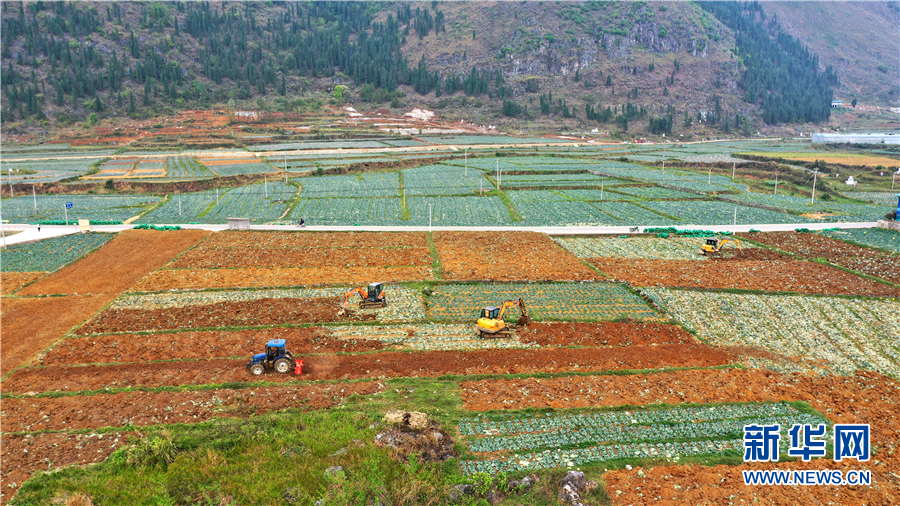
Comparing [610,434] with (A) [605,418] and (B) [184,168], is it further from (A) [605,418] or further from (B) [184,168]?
(B) [184,168]

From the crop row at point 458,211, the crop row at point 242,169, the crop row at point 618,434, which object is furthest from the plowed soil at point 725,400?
the crop row at point 242,169

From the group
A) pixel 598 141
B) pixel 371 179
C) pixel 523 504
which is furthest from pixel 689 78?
pixel 523 504

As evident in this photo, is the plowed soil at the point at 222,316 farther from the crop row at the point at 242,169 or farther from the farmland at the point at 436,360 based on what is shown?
the crop row at the point at 242,169

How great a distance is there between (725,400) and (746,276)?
709 inches

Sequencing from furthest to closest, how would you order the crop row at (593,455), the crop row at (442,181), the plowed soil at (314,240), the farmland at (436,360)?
1. the crop row at (442,181)
2. the plowed soil at (314,240)
3. the crop row at (593,455)
4. the farmland at (436,360)

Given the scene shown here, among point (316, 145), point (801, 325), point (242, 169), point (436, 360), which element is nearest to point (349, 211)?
point (242, 169)

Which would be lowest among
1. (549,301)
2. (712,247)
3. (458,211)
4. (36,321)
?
(36,321)

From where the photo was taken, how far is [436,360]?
22.8 metres

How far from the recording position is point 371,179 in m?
77.5

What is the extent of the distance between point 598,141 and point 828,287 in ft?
350

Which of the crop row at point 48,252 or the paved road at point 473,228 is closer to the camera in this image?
the crop row at point 48,252

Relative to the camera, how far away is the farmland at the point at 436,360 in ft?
50.5

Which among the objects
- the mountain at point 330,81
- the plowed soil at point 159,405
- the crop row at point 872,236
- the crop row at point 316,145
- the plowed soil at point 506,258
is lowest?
the plowed soil at point 159,405

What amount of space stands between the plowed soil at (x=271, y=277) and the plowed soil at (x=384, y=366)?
10.6 m
